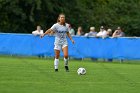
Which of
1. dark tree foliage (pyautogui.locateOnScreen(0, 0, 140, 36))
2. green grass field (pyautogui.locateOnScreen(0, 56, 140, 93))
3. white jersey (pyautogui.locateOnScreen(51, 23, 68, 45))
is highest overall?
dark tree foliage (pyautogui.locateOnScreen(0, 0, 140, 36))

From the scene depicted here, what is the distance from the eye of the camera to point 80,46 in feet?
101

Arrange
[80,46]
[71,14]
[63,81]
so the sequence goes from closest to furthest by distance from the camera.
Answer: [63,81]
[80,46]
[71,14]

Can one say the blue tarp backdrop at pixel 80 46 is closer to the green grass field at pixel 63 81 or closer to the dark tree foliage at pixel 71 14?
the green grass field at pixel 63 81

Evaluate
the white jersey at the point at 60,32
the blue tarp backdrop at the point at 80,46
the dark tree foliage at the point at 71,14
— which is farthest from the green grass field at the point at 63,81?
the dark tree foliage at the point at 71,14

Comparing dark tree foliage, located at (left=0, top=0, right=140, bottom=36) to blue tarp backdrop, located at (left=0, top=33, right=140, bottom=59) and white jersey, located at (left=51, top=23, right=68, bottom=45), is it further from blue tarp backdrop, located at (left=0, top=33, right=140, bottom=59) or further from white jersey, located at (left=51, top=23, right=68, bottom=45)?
white jersey, located at (left=51, top=23, right=68, bottom=45)

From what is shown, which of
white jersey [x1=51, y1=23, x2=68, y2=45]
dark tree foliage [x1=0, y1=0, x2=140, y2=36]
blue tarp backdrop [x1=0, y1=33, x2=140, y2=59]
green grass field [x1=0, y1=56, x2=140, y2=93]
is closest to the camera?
green grass field [x1=0, y1=56, x2=140, y2=93]

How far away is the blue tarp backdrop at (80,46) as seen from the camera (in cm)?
2991

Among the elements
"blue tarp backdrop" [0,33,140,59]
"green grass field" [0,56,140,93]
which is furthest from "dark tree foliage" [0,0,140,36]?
"green grass field" [0,56,140,93]

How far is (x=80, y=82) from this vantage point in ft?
55.8

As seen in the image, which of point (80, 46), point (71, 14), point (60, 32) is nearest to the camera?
point (60, 32)

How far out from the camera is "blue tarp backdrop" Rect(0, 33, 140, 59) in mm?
29906

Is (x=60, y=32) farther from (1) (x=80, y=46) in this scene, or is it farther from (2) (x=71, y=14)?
(2) (x=71, y=14)

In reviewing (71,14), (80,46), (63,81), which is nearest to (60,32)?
(63,81)

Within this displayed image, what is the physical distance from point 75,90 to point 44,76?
4027mm
